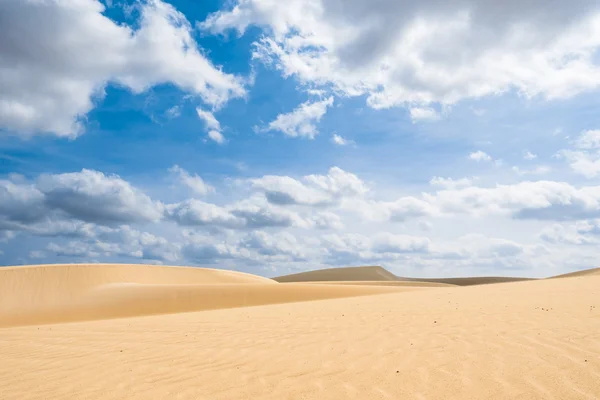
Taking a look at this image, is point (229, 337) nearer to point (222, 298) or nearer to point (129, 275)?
point (222, 298)

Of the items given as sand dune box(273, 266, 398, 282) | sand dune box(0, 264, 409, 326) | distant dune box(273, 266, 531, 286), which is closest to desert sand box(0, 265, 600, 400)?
sand dune box(0, 264, 409, 326)

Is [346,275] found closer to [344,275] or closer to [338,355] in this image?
[344,275]

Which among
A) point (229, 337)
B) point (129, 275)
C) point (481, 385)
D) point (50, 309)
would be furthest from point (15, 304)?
point (481, 385)

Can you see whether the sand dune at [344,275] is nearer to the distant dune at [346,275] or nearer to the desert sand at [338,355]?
the distant dune at [346,275]

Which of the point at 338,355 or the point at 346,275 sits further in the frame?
the point at 346,275

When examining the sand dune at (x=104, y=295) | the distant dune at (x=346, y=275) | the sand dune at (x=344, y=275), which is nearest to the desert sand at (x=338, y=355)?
the sand dune at (x=104, y=295)

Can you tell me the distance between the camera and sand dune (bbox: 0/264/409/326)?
2425 centimetres

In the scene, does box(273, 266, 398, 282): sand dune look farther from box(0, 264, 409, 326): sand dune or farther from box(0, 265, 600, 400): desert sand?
box(0, 265, 600, 400): desert sand

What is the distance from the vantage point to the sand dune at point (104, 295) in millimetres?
24250

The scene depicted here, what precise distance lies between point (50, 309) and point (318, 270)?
2553 inches

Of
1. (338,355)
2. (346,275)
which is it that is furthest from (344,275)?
(338,355)

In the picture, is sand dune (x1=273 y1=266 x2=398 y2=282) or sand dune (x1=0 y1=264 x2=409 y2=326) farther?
sand dune (x1=273 y1=266 x2=398 y2=282)

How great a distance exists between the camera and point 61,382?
20.6ft

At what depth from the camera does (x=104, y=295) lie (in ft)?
92.2
